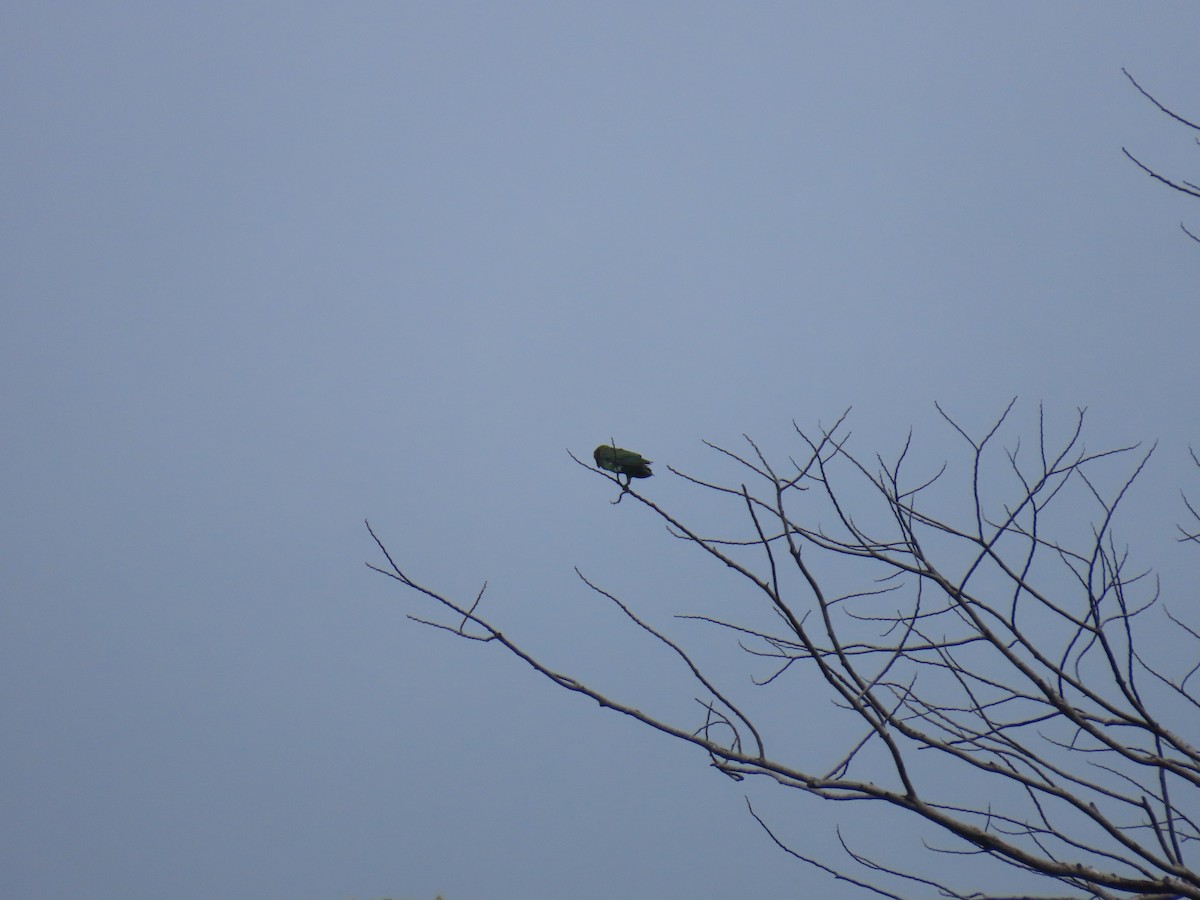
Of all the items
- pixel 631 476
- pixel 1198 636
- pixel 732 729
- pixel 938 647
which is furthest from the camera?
pixel 631 476

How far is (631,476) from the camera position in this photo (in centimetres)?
376

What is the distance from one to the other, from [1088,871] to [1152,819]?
0.47 m

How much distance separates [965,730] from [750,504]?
0.83 metres

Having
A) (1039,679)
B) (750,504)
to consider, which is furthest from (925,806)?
(750,504)

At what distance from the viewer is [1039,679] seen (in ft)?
5.99

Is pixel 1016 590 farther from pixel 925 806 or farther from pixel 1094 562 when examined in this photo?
pixel 925 806

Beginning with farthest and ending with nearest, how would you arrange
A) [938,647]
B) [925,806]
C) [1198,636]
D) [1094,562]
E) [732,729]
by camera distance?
[1198,636] → [938,647] → [1094,562] → [732,729] → [925,806]

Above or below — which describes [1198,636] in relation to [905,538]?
above

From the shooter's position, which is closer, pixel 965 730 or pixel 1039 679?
pixel 1039 679

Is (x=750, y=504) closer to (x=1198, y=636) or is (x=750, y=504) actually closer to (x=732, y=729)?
(x=732, y=729)

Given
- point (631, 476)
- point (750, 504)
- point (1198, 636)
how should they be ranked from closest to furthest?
point (750, 504), point (1198, 636), point (631, 476)

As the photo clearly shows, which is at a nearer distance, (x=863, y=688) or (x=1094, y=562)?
(x=863, y=688)

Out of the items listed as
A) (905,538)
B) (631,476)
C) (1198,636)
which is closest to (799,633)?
(905,538)

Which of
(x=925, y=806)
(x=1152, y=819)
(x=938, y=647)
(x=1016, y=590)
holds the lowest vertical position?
(x=925, y=806)
